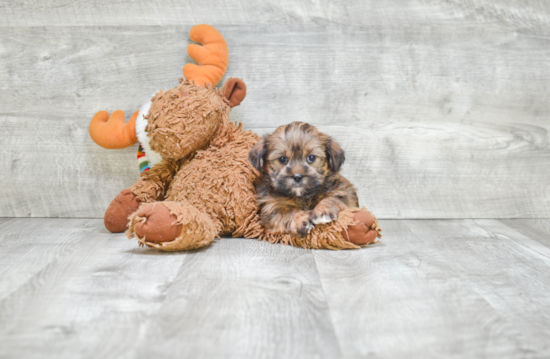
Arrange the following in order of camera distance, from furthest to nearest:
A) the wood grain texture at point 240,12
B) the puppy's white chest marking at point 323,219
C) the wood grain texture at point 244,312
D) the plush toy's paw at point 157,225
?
the wood grain texture at point 240,12
the puppy's white chest marking at point 323,219
the plush toy's paw at point 157,225
the wood grain texture at point 244,312

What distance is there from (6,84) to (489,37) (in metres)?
2.31

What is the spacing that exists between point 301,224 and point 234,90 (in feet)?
2.23

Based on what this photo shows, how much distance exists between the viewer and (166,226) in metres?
1.47

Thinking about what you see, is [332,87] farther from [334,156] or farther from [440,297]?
[440,297]

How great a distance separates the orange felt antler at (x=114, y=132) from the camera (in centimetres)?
191

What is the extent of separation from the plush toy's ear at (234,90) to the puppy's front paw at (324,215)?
0.64 m

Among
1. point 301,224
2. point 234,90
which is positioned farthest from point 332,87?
point 301,224

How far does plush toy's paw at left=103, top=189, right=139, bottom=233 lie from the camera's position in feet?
6.07

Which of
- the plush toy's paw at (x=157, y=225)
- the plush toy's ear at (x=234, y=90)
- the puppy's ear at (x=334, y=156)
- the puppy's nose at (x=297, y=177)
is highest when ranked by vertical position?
the plush toy's ear at (x=234, y=90)

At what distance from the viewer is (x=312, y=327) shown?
1.00 metres

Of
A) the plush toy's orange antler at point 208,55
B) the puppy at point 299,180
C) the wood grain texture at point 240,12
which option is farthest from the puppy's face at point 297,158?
the wood grain texture at point 240,12

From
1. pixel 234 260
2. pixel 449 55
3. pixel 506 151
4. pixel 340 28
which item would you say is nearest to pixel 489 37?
pixel 449 55

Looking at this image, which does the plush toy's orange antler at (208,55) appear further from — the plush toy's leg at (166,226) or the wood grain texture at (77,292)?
the wood grain texture at (77,292)

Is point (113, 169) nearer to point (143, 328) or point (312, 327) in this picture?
point (143, 328)
